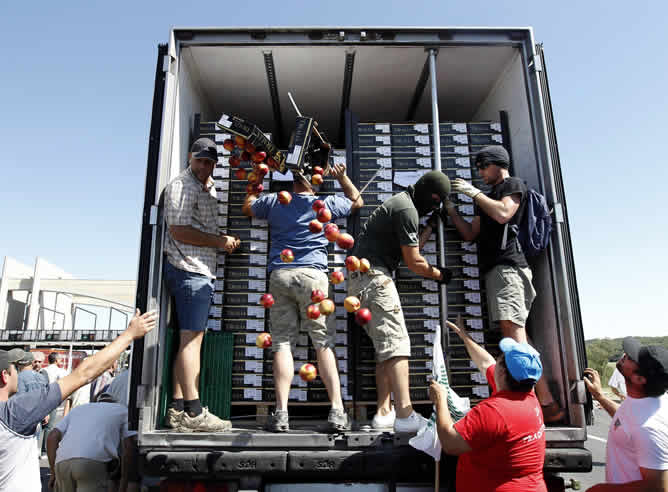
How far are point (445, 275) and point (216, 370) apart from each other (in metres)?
1.94

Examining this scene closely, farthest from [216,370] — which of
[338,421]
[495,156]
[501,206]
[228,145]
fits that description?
[495,156]

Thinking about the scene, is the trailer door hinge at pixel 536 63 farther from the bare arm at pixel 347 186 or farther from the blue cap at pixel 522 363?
the blue cap at pixel 522 363

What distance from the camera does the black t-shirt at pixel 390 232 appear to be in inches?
142

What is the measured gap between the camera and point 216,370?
152 inches

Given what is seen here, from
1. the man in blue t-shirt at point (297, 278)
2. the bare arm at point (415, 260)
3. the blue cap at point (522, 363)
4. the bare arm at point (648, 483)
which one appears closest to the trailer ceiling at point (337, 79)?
the man in blue t-shirt at point (297, 278)

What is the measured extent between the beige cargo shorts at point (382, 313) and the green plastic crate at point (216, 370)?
110cm

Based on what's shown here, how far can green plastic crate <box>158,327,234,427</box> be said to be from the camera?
12.4ft

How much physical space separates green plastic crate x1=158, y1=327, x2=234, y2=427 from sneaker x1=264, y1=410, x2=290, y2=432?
78cm

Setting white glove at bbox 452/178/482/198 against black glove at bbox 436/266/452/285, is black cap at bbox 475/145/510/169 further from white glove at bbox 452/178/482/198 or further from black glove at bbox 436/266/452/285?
black glove at bbox 436/266/452/285

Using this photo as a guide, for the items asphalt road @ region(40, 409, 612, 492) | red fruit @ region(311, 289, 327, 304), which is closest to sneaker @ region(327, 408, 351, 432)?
red fruit @ region(311, 289, 327, 304)

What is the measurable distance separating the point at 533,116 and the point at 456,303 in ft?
5.25

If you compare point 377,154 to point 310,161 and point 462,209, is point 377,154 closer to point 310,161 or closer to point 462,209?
point 310,161

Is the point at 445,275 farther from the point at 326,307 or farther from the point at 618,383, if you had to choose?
the point at 618,383

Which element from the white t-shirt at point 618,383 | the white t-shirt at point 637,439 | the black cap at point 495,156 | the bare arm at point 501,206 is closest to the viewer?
the white t-shirt at point 637,439
